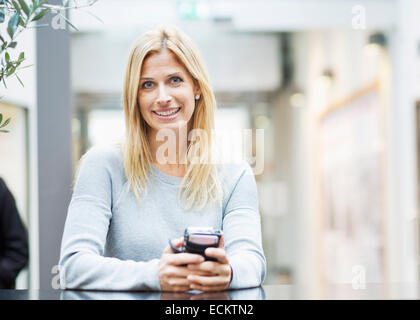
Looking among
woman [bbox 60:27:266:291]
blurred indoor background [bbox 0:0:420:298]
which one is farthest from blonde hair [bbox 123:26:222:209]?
blurred indoor background [bbox 0:0:420:298]

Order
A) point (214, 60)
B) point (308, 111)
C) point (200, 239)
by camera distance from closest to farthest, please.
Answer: point (200, 239), point (214, 60), point (308, 111)

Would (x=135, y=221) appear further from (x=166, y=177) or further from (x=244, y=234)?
(x=244, y=234)

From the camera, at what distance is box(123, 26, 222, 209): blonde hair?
49.4 inches

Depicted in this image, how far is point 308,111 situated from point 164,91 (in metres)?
3.66

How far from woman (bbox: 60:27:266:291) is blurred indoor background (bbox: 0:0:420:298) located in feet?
3.00

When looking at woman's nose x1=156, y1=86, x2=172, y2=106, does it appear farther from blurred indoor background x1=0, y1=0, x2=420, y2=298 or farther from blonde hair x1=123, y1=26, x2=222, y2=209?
blurred indoor background x1=0, y1=0, x2=420, y2=298

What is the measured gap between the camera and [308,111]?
4.79 metres

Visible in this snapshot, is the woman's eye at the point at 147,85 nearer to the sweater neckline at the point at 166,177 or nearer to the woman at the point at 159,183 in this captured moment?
the woman at the point at 159,183

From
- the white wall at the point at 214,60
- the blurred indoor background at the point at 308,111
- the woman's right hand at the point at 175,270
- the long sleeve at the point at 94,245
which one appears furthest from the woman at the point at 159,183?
the white wall at the point at 214,60

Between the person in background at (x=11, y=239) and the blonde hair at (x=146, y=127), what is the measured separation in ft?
1.79

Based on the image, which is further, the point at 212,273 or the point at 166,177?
the point at 166,177

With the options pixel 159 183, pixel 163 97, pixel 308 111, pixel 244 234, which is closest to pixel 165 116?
pixel 163 97
